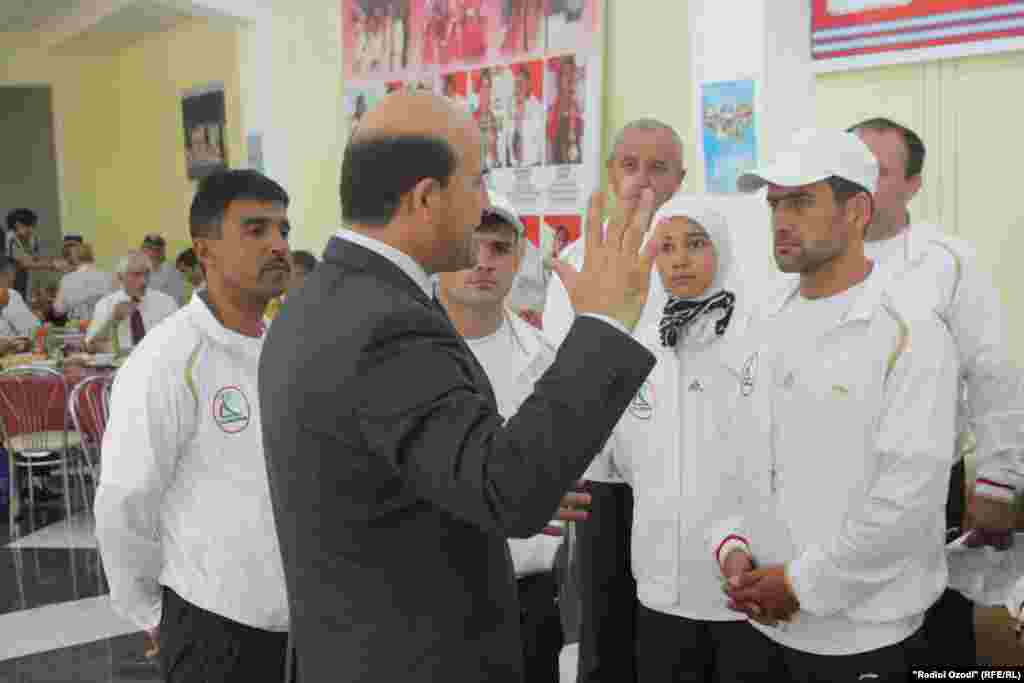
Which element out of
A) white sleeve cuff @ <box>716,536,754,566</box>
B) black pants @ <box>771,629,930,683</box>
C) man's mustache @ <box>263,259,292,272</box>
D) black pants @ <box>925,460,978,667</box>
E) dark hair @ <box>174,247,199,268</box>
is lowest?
black pants @ <box>925,460,978,667</box>

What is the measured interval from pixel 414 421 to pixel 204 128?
35.9 feet

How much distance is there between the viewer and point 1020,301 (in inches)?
177

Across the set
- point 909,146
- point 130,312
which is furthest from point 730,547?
point 130,312

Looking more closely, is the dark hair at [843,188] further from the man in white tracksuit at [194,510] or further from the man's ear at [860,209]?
the man in white tracksuit at [194,510]

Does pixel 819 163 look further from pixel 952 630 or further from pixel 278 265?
pixel 952 630

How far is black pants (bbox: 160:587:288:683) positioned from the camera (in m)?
2.17

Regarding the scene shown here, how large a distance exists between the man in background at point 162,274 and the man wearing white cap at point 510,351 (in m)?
8.70

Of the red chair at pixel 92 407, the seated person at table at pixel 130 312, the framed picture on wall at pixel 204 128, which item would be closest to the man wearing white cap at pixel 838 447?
the red chair at pixel 92 407

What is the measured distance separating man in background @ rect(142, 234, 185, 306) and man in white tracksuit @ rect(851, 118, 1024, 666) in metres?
8.68

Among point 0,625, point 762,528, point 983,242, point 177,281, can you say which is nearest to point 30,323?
point 177,281

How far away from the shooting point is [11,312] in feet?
27.2

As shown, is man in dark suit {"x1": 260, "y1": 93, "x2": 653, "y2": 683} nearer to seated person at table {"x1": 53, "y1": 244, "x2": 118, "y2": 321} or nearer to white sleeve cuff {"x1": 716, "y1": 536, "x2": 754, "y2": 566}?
white sleeve cuff {"x1": 716, "y1": 536, "x2": 754, "y2": 566}

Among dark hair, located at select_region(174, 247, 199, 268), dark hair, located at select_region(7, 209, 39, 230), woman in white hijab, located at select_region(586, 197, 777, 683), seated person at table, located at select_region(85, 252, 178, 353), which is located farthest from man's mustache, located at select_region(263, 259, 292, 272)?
dark hair, located at select_region(7, 209, 39, 230)

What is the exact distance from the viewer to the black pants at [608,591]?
114 inches
